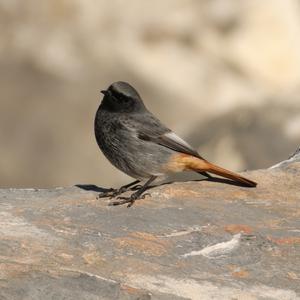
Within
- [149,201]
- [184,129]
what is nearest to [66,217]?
[149,201]

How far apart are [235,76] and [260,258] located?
10.8 m

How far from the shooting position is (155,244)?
5.84 metres

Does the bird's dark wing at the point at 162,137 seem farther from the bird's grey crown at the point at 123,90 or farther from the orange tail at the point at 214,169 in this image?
the bird's grey crown at the point at 123,90

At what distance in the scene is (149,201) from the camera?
6.94m

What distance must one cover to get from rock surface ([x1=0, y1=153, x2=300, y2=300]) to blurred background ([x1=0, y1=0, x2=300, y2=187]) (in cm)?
751

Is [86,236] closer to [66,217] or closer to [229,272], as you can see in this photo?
[66,217]

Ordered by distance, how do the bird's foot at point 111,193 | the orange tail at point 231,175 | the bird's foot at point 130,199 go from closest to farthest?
1. the bird's foot at point 130,199
2. the bird's foot at point 111,193
3. the orange tail at point 231,175

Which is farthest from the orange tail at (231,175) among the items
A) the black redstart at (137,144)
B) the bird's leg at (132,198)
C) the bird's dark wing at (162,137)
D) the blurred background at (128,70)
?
the blurred background at (128,70)

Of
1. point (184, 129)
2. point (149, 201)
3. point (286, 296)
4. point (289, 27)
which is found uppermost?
point (289, 27)

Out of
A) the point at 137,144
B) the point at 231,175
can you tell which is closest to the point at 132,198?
the point at 137,144

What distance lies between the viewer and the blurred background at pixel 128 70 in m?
15.0

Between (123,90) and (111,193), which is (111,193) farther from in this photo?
(123,90)

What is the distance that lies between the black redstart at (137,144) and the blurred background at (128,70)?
679cm

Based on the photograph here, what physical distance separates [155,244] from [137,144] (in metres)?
1.79
